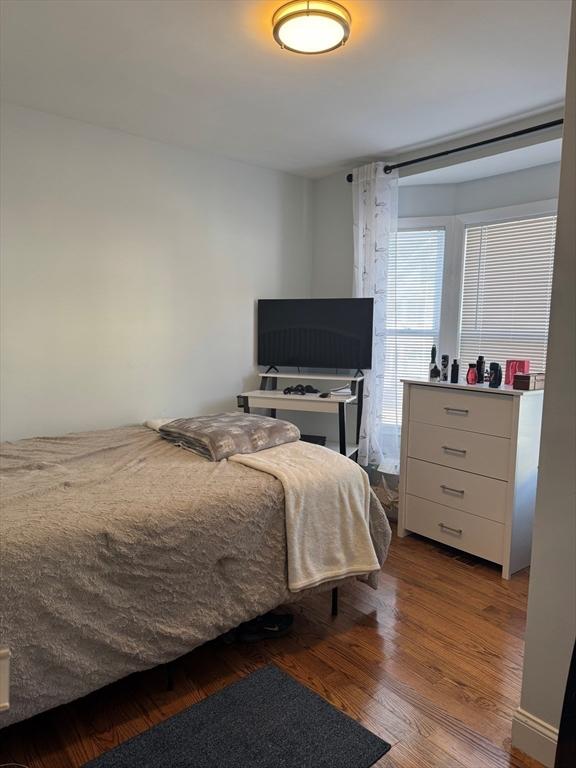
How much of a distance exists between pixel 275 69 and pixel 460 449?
2.16m

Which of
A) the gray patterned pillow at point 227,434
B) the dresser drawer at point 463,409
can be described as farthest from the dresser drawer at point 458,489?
the gray patterned pillow at point 227,434

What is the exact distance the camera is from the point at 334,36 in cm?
196

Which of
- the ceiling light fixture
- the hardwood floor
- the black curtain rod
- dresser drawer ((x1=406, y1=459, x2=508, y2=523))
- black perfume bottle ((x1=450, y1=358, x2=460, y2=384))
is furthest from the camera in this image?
black perfume bottle ((x1=450, y1=358, x2=460, y2=384))

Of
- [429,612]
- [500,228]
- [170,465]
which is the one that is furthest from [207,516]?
[500,228]

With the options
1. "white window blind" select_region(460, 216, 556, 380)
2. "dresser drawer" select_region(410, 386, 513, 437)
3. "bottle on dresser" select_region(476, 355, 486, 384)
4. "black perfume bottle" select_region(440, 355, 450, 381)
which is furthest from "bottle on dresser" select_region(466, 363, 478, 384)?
"white window blind" select_region(460, 216, 556, 380)

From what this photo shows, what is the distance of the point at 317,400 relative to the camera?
11.2ft

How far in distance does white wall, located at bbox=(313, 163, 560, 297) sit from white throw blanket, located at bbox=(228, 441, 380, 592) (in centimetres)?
194

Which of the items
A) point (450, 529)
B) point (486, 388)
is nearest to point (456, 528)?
point (450, 529)

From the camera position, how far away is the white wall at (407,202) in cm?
325

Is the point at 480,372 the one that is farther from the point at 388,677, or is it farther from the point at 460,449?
the point at 388,677

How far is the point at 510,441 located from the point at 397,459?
3.46ft

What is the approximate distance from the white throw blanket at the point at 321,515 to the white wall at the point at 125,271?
131cm

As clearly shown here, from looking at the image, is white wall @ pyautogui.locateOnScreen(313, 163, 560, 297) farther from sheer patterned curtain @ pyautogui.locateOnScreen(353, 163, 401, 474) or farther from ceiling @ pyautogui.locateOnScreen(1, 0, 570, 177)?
ceiling @ pyautogui.locateOnScreen(1, 0, 570, 177)

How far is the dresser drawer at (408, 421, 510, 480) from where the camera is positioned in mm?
2820
